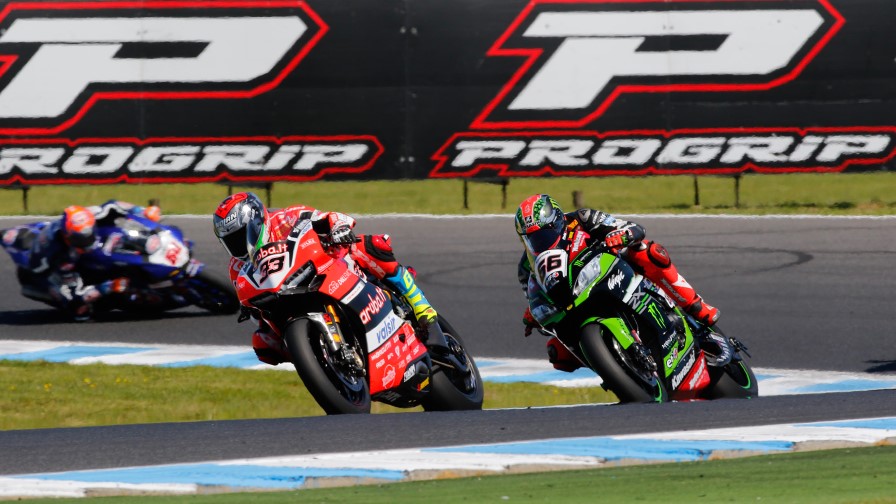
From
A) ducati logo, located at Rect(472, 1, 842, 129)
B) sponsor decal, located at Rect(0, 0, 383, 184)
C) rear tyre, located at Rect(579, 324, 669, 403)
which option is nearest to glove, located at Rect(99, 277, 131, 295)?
sponsor decal, located at Rect(0, 0, 383, 184)

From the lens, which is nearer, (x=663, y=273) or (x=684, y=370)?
(x=684, y=370)

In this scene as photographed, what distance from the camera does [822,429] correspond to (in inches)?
256

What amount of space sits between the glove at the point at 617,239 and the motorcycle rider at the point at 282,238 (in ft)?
3.33

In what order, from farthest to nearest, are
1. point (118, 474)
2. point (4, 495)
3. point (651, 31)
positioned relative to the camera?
point (651, 31)
point (118, 474)
point (4, 495)

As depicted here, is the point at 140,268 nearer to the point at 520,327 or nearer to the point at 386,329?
the point at 520,327

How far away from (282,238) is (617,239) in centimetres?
171

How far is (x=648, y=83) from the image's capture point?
52.5 ft

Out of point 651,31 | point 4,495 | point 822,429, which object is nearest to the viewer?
point 4,495

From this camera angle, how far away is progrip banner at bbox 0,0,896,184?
15961 mm

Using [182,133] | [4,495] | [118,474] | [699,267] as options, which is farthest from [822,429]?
[182,133]

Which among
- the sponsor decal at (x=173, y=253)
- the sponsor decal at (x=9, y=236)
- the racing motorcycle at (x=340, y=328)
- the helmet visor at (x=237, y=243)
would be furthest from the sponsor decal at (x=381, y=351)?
the sponsor decal at (x=9, y=236)

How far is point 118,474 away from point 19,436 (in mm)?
1094

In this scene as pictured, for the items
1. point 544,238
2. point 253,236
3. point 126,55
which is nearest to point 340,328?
point 253,236

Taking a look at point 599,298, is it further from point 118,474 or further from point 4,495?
point 4,495
